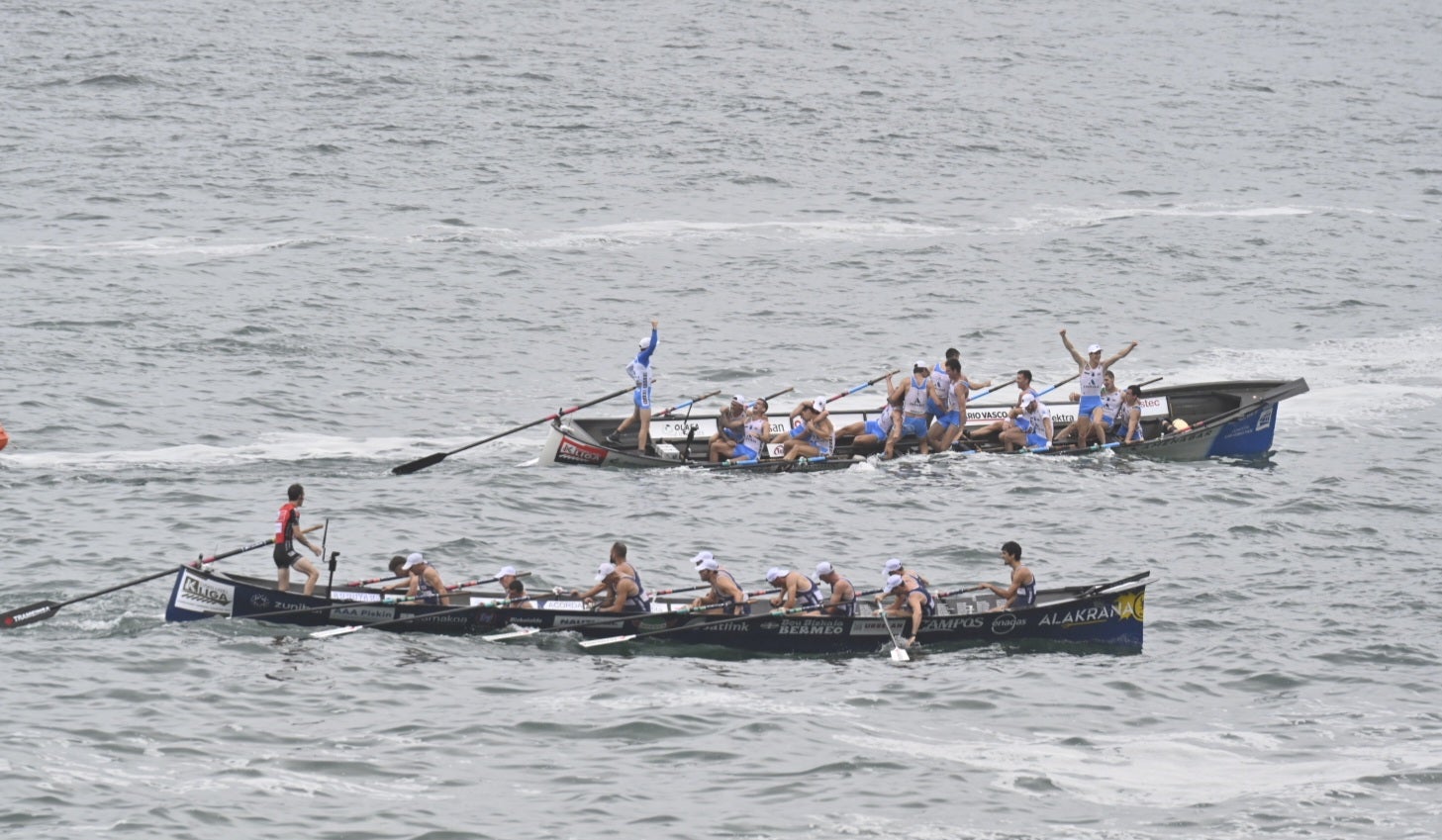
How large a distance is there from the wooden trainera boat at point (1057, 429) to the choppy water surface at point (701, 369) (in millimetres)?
578

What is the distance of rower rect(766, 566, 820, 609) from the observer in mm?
26703

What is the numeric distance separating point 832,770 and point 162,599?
11.6 m

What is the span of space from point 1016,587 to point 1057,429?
13.2m

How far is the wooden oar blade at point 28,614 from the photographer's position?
26312 mm

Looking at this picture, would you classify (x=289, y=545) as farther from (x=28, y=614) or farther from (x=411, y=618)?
(x=28, y=614)

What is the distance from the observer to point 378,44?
73.2 m

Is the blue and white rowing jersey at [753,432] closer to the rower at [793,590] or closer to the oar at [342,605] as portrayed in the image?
the rower at [793,590]

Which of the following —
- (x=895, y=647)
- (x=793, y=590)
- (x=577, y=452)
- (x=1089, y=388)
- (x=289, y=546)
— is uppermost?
(x=1089, y=388)

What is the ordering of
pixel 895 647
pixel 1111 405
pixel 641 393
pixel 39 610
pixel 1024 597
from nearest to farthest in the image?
pixel 895 647 → pixel 39 610 → pixel 1024 597 → pixel 641 393 → pixel 1111 405

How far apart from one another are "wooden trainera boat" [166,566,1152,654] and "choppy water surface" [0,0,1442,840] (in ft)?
1.43

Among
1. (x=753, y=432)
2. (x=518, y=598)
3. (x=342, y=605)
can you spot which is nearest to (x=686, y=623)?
(x=518, y=598)

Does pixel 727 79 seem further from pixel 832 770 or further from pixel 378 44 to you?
pixel 832 770

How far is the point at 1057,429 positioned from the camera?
39500 millimetres

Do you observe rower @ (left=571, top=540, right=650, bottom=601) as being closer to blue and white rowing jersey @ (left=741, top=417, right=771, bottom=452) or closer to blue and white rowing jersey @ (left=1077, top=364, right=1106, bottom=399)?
blue and white rowing jersey @ (left=741, top=417, right=771, bottom=452)
